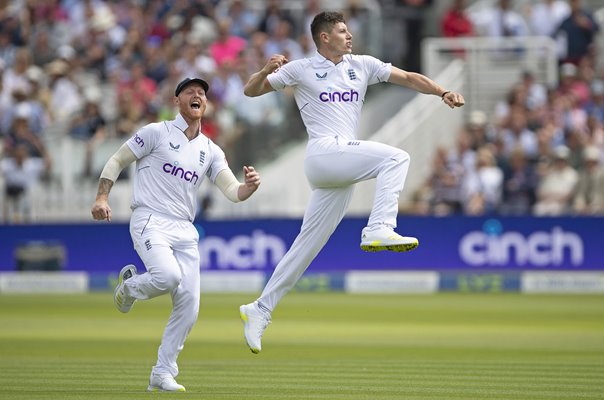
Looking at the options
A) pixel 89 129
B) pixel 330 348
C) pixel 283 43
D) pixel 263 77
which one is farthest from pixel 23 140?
pixel 263 77

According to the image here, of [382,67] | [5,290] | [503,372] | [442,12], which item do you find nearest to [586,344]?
[503,372]

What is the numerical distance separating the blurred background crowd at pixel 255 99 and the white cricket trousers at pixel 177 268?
969 centimetres

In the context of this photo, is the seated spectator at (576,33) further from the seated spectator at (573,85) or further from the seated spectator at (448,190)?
the seated spectator at (448,190)

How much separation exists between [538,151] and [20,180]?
21.8 ft

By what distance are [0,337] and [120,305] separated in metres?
4.03

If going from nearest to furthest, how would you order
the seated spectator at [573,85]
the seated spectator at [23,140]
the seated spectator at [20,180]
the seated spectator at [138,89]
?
1. the seated spectator at [573,85]
2. the seated spectator at [20,180]
3. the seated spectator at [23,140]
4. the seated spectator at [138,89]

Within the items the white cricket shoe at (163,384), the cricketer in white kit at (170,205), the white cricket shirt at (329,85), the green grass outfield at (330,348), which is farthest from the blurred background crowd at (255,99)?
the white cricket shoe at (163,384)

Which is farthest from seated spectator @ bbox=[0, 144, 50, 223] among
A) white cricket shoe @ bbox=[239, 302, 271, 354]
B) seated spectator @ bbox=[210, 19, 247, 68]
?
white cricket shoe @ bbox=[239, 302, 271, 354]

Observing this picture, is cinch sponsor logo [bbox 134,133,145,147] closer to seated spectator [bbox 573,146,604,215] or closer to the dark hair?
the dark hair

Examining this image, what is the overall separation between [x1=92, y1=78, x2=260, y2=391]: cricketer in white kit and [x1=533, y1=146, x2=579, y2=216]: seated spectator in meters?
9.47

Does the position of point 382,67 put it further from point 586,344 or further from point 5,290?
point 5,290

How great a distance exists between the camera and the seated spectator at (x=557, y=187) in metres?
17.5

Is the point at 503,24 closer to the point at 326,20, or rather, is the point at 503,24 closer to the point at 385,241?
the point at 326,20

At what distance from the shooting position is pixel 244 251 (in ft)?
60.6
